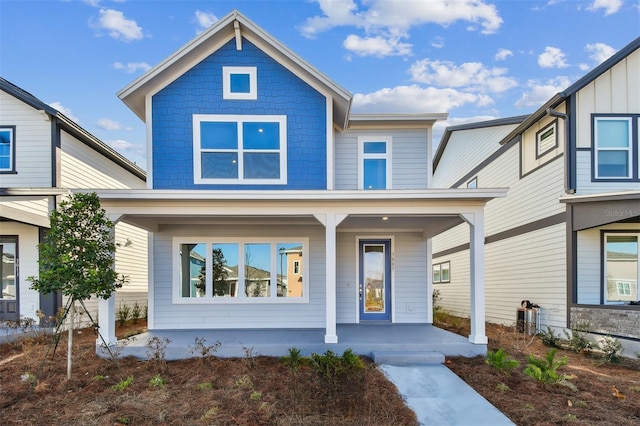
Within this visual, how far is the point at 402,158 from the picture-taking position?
9.48 meters

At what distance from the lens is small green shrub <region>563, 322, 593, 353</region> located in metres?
8.19

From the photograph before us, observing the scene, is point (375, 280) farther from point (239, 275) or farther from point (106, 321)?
point (106, 321)

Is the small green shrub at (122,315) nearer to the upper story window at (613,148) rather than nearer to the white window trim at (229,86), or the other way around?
the white window trim at (229,86)

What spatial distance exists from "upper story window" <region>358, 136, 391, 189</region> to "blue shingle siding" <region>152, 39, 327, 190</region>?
4.98ft

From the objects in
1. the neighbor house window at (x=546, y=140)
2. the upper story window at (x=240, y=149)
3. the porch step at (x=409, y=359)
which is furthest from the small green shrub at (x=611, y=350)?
the upper story window at (x=240, y=149)

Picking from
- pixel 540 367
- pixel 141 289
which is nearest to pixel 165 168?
pixel 141 289

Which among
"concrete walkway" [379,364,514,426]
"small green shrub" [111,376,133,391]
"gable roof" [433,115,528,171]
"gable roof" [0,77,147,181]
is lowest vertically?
"concrete walkway" [379,364,514,426]

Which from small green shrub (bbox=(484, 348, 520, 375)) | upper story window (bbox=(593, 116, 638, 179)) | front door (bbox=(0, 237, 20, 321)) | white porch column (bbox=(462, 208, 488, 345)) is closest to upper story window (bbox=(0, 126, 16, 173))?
front door (bbox=(0, 237, 20, 321))

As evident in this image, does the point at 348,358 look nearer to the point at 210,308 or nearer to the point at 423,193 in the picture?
the point at 423,193

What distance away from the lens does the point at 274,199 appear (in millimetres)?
7184

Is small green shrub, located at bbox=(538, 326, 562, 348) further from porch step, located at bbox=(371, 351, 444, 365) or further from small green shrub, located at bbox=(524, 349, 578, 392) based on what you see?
porch step, located at bbox=(371, 351, 444, 365)

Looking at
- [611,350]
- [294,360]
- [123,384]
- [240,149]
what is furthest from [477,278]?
[123,384]

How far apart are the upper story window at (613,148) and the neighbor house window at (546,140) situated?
0.85m

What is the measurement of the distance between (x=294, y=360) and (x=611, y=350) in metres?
6.38
